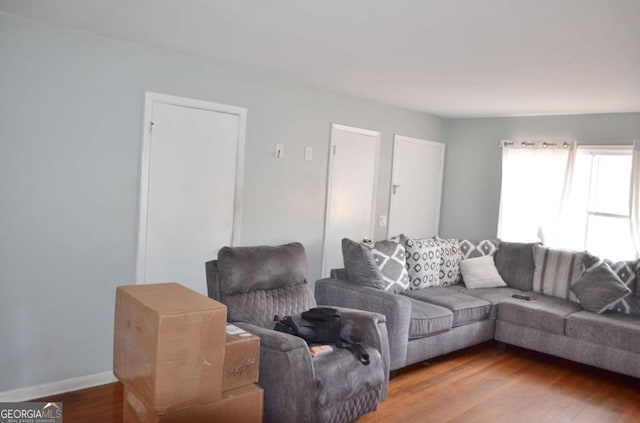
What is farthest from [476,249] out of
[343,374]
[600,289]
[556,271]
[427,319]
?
[343,374]

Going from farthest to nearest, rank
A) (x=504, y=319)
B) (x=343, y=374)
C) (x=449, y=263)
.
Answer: (x=449, y=263) < (x=504, y=319) < (x=343, y=374)

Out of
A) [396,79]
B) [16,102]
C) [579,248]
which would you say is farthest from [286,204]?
[579,248]

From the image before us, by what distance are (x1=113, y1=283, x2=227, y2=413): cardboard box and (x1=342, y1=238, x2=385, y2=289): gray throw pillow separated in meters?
1.94

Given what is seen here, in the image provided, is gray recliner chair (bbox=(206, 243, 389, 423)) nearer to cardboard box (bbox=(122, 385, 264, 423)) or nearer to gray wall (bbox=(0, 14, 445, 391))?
cardboard box (bbox=(122, 385, 264, 423))

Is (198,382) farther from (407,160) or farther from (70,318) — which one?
(407,160)

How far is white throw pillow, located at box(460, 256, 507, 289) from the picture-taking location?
15.9 feet

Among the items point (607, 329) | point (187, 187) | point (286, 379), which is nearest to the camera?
point (286, 379)

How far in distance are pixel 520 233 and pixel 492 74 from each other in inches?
95.4

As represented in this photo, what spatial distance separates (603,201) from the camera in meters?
4.94

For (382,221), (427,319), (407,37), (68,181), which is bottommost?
(427,319)

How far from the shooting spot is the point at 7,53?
2859 millimetres

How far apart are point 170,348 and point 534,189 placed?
444cm

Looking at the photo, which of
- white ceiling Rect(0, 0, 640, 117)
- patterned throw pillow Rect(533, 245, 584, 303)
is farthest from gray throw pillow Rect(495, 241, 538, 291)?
white ceiling Rect(0, 0, 640, 117)

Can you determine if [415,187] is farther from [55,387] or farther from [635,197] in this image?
[55,387]
